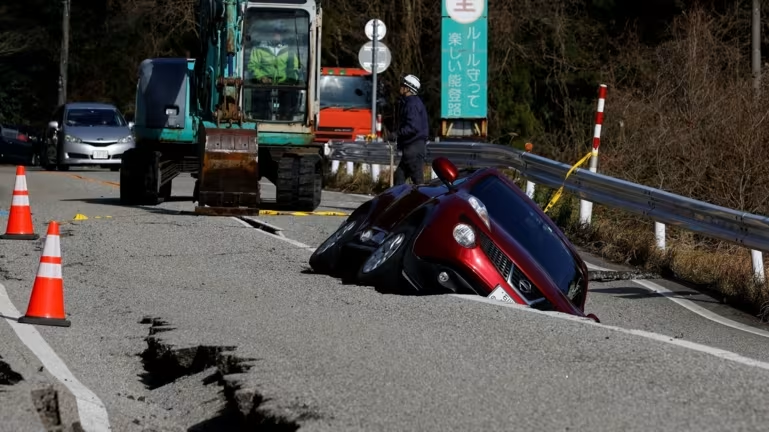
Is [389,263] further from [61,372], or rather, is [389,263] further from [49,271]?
[61,372]

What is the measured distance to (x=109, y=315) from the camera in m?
9.52

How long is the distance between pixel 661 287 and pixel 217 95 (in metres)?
8.40

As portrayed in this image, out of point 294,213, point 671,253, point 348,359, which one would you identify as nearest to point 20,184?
point 294,213

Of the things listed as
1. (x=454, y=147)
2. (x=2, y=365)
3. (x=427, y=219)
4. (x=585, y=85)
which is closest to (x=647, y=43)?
(x=585, y=85)

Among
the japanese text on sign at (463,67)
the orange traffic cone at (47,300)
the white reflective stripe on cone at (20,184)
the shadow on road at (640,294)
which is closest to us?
the orange traffic cone at (47,300)

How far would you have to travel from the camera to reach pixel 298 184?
760 inches

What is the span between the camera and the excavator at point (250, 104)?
63.0 feet

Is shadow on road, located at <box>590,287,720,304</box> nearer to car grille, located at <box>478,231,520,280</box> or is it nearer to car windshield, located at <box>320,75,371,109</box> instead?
car grille, located at <box>478,231,520,280</box>

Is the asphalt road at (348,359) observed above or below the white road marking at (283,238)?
above

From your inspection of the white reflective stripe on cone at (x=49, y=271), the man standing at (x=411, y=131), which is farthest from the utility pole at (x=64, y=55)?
the white reflective stripe on cone at (x=49, y=271)

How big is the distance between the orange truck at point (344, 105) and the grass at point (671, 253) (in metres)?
14.2

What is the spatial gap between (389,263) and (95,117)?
25760 millimetres

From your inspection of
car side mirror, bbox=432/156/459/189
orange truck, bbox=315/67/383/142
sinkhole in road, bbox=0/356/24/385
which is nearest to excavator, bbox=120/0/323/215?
car side mirror, bbox=432/156/459/189

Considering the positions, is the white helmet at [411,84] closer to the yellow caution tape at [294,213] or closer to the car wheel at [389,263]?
the yellow caution tape at [294,213]
